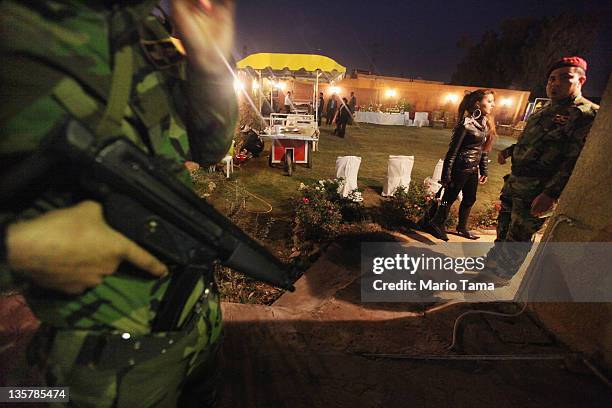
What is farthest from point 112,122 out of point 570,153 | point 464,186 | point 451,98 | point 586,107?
point 451,98

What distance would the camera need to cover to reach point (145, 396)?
0.88 meters

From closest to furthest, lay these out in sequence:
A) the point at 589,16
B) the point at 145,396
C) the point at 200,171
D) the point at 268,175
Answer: the point at 145,396 → the point at 200,171 → the point at 268,175 → the point at 589,16

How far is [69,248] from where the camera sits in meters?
0.67

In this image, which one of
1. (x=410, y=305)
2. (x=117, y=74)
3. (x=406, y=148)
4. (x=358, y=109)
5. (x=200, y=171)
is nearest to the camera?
(x=117, y=74)

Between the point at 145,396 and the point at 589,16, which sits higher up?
the point at 589,16

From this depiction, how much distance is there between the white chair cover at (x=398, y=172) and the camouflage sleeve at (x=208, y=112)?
5.02 meters

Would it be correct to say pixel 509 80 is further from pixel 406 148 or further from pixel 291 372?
pixel 291 372

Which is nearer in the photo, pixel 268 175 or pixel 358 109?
pixel 268 175

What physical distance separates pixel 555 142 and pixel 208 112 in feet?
10.7

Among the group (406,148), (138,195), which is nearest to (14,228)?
(138,195)

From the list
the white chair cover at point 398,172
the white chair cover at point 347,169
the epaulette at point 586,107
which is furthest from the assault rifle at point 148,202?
the white chair cover at point 398,172

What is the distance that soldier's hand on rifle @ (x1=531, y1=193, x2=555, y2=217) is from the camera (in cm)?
273

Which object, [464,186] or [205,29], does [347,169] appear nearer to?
[464,186]

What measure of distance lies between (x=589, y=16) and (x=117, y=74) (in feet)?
130
